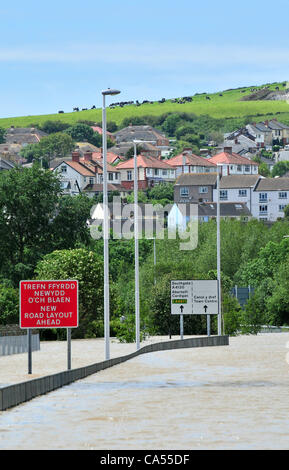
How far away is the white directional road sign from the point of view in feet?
204

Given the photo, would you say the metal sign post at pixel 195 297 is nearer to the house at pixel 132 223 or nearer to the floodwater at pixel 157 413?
the floodwater at pixel 157 413

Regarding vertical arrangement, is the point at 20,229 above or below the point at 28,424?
above

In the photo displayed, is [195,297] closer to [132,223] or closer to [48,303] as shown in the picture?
[48,303]

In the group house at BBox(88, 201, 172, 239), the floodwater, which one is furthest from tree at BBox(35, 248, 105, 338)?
house at BBox(88, 201, 172, 239)

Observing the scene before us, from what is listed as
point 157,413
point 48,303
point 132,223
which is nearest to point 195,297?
point 48,303

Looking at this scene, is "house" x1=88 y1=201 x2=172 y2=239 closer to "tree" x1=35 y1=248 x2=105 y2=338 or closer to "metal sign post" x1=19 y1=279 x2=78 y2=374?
"tree" x1=35 y1=248 x2=105 y2=338

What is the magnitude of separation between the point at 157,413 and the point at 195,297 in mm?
42915

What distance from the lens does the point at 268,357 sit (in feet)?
153

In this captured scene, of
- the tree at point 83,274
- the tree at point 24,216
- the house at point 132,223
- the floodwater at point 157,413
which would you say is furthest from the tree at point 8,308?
the house at point 132,223

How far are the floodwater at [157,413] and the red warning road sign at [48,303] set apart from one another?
171 centimetres

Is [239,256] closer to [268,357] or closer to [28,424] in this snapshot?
[268,357]

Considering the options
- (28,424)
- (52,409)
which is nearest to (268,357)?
(52,409)

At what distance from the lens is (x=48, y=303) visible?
29797mm
